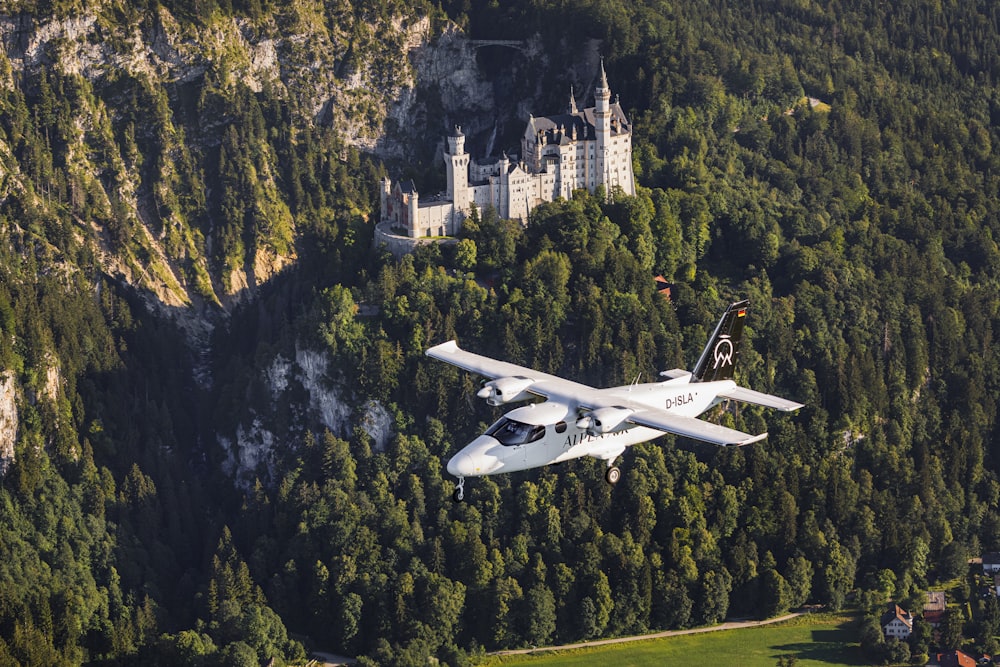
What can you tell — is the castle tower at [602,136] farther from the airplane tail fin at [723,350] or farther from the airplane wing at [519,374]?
the airplane tail fin at [723,350]

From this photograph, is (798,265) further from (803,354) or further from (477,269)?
(477,269)

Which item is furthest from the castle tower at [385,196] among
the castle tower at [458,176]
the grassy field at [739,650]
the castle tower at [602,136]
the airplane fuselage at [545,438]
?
the airplane fuselage at [545,438]

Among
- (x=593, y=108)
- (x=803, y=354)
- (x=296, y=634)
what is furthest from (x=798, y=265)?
(x=296, y=634)

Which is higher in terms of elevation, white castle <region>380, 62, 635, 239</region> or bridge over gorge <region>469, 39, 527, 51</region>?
bridge over gorge <region>469, 39, 527, 51</region>

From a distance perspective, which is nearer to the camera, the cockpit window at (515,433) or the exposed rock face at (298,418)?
the cockpit window at (515,433)

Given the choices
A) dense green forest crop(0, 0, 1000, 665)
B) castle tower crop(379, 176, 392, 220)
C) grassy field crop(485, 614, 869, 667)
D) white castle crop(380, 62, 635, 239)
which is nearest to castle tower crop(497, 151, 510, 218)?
white castle crop(380, 62, 635, 239)

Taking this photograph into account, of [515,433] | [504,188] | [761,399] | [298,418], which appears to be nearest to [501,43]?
[504,188]

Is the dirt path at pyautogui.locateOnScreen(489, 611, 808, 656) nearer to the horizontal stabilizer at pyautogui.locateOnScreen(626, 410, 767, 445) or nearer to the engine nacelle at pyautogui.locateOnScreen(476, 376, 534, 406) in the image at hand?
the engine nacelle at pyautogui.locateOnScreen(476, 376, 534, 406)
